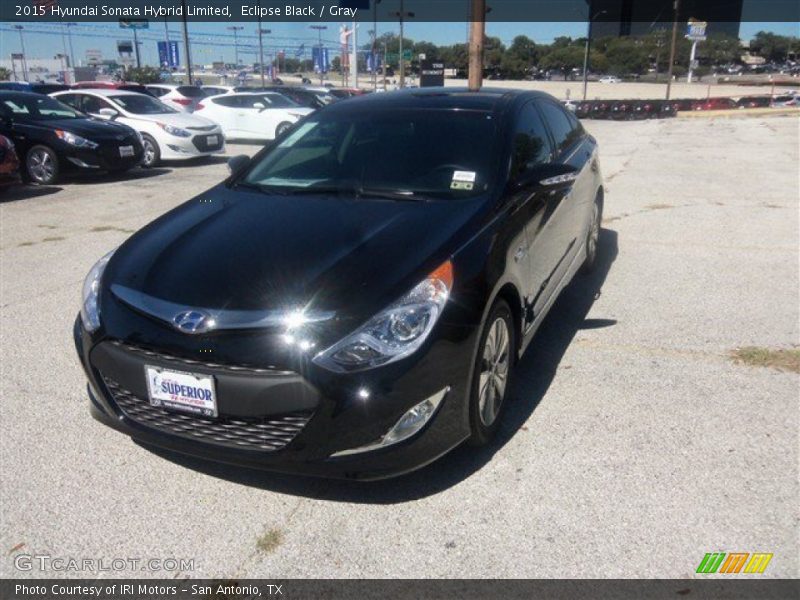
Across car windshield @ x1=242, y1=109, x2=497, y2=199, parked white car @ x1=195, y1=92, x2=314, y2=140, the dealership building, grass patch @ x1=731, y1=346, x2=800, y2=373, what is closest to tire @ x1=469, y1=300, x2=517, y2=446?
car windshield @ x1=242, y1=109, x2=497, y2=199

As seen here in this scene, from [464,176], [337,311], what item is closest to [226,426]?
[337,311]

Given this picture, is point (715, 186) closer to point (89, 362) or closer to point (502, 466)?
point (502, 466)

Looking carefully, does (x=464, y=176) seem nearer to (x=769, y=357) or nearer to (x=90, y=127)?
(x=769, y=357)

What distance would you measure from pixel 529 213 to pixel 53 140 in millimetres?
9460

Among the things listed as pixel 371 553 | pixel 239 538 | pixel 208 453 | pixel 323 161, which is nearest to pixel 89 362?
pixel 208 453

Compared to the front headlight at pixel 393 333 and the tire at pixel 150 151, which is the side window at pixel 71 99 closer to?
the tire at pixel 150 151

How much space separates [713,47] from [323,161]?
135 metres

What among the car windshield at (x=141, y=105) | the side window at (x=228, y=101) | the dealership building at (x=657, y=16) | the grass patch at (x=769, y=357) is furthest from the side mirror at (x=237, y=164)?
the dealership building at (x=657, y=16)

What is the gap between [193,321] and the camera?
2549 millimetres

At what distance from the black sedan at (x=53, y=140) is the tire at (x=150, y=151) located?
1.74m

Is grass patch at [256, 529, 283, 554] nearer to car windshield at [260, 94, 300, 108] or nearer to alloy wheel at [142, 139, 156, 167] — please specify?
alloy wheel at [142, 139, 156, 167]

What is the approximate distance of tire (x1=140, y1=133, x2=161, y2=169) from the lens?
13078mm

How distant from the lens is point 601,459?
3.07m

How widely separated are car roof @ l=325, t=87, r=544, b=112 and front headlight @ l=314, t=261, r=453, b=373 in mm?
1755
